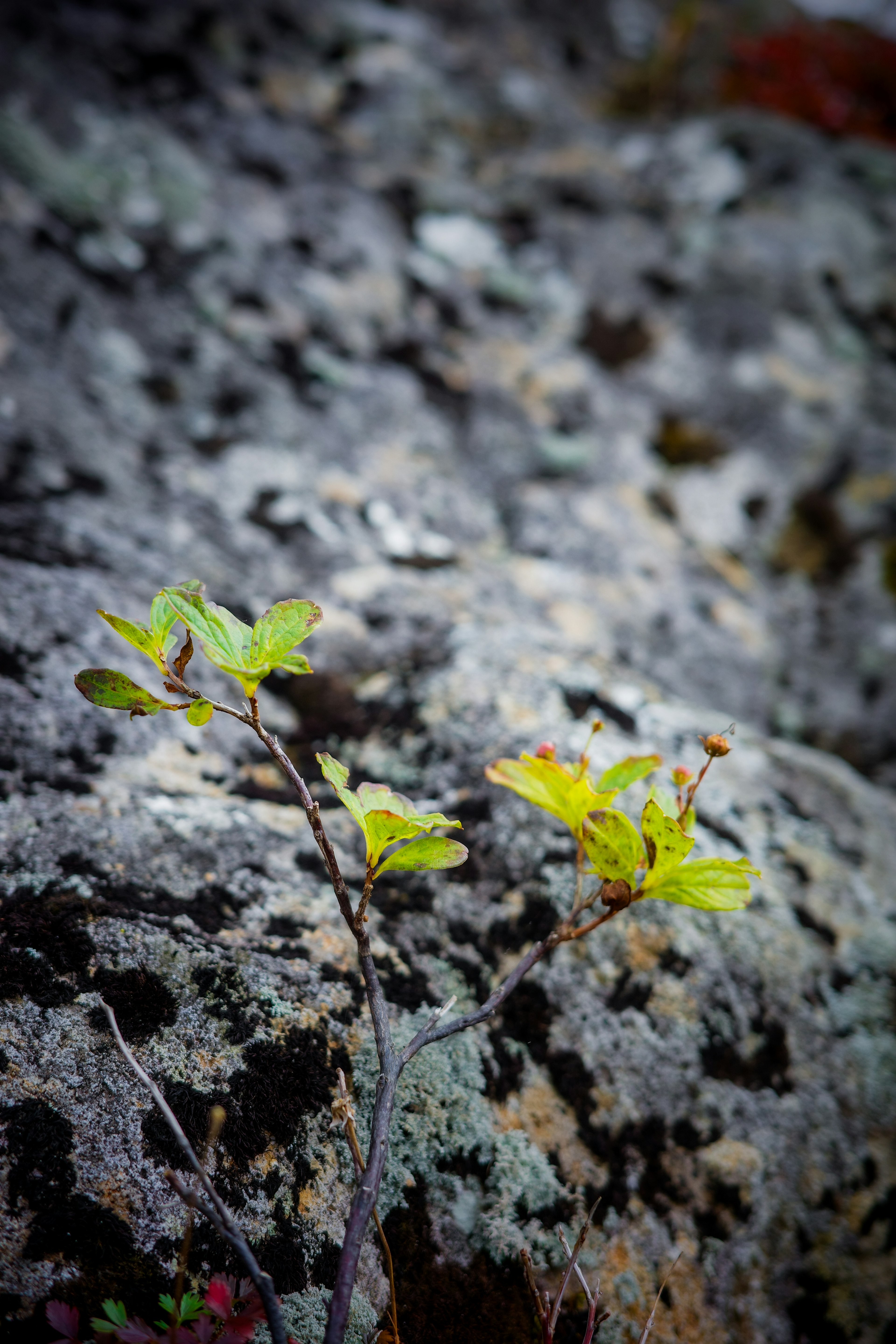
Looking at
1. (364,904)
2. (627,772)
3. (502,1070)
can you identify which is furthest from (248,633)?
(502,1070)

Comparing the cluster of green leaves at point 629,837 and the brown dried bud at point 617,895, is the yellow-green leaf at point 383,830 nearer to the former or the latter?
the cluster of green leaves at point 629,837

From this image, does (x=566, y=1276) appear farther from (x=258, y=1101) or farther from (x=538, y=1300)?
(x=258, y=1101)

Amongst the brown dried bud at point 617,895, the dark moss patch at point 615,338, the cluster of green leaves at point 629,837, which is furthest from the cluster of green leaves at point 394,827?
the dark moss patch at point 615,338

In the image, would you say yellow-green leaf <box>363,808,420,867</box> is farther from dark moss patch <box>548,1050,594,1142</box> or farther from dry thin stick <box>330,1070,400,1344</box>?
dark moss patch <box>548,1050,594,1142</box>

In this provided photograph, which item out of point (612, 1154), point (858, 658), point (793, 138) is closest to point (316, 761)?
point (612, 1154)

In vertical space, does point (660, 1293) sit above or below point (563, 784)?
below

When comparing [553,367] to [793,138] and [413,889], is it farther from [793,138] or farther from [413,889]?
[413,889]
